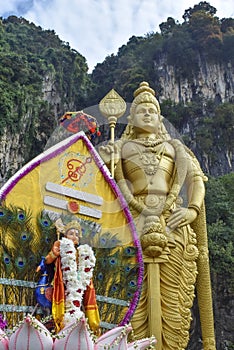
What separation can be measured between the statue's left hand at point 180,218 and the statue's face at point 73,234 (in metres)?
1.14

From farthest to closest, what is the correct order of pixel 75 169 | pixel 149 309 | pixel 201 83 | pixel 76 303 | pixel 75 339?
pixel 201 83 < pixel 75 169 < pixel 149 309 < pixel 76 303 < pixel 75 339

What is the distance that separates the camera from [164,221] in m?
4.53

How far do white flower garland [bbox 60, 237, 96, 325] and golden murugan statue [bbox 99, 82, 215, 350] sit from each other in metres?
0.86

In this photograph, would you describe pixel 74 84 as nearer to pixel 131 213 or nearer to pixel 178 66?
pixel 178 66

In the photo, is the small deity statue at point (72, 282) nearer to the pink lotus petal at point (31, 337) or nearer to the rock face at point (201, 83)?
the pink lotus petal at point (31, 337)

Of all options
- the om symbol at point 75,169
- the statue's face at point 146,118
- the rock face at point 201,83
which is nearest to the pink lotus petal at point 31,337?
the om symbol at point 75,169

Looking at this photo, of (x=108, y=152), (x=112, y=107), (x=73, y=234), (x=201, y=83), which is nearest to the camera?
(x=73, y=234)

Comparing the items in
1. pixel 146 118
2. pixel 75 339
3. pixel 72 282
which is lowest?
pixel 75 339

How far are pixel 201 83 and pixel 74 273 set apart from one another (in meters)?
21.9

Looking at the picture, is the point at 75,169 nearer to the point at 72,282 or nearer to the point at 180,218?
the point at 180,218

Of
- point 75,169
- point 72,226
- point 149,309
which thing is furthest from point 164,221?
point 72,226

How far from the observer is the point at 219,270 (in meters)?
11.7

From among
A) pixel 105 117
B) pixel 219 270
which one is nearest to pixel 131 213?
pixel 105 117

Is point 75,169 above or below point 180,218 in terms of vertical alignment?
above
